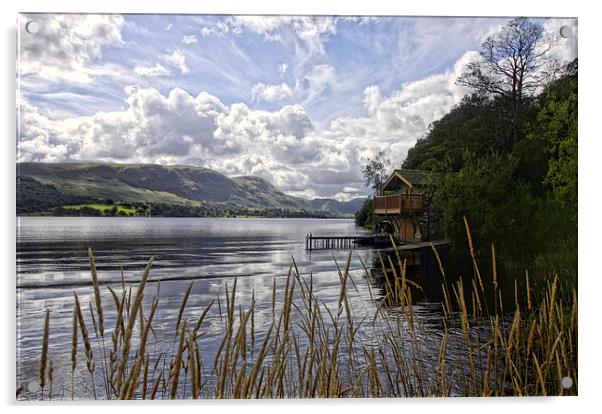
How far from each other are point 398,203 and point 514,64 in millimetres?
1287

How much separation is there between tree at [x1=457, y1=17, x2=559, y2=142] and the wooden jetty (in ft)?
4.16

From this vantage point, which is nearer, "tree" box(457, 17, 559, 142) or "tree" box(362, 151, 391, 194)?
"tree" box(457, 17, 559, 142)

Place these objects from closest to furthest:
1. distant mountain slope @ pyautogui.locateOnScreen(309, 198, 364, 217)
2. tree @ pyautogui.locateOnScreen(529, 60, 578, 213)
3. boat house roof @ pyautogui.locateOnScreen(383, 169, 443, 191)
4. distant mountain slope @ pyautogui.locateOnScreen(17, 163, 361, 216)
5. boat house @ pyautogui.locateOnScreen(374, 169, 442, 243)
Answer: distant mountain slope @ pyautogui.locateOnScreen(17, 163, 361, 216), tree @ pyautogui.locateOnScreen(529, 60, 578, 213), boat house roof @ pyautogui.locateOnScreen(383, 169, 443, 191), boat house @ pyautogui.locateOnScreen(374, 169, 442, 243), distant mountain slope @ pyautogui.locateOnScreen(309, 198, 364, 217)

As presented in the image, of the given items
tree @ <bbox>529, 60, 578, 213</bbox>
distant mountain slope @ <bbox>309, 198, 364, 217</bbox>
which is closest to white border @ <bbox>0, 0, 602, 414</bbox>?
tree @ <bbox>529, 60, 578, 213</bbox>

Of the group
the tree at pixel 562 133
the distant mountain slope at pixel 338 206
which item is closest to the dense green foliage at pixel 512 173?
the tree at pixel 562 133

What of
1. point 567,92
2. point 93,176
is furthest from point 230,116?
point 567,92

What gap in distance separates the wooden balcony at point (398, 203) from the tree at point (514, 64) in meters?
0.91

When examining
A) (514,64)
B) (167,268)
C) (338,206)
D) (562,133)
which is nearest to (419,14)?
(514,64)

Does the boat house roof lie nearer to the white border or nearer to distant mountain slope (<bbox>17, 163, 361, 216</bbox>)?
distant mountain slope (<bbox>17, 163, 361, 216</bbox>)

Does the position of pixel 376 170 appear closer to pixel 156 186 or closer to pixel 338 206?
pixel 338 206

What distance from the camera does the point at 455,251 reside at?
379cm

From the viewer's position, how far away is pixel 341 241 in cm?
388

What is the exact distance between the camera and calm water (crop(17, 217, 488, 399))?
316 centimetres

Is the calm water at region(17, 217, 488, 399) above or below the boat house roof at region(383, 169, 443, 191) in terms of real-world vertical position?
below
